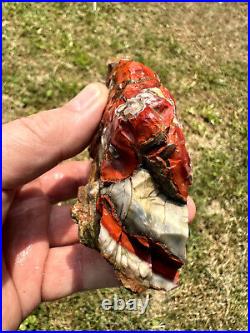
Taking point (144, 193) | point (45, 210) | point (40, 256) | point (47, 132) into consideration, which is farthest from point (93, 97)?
point (40, 256)

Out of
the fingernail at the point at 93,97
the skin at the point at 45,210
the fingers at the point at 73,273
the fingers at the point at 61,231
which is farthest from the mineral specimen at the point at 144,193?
the fingers at the point at 61,231

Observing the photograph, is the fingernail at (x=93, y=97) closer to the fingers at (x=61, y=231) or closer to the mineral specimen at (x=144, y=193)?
the mineral specimen at (x=144, y=193)

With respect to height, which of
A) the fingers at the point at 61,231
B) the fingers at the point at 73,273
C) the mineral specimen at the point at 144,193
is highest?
the mineral specimen at the point at 144,193

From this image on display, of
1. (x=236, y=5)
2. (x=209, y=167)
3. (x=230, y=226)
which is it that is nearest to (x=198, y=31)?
(x=236, y=5)

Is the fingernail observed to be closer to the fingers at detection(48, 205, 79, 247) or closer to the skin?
the skin

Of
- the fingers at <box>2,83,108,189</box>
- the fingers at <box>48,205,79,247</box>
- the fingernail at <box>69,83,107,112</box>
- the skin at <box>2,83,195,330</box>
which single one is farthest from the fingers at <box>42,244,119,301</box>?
the fingernail at <box>69,83,107,112</box>

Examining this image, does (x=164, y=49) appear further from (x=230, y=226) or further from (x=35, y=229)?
(x=35, y=229)
